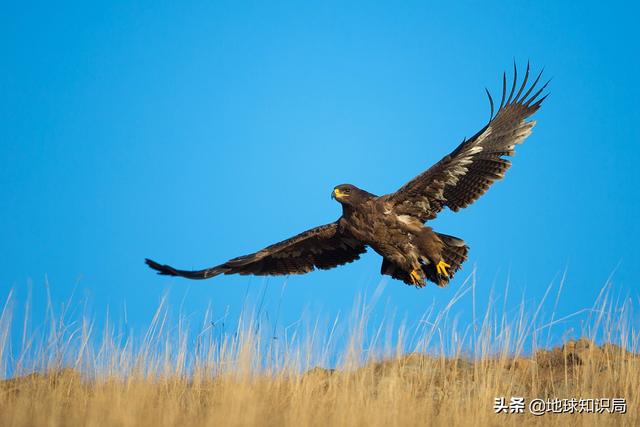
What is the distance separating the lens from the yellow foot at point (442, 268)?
9.66 meters

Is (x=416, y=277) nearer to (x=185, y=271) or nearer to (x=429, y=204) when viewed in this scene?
(x=429, y=204)

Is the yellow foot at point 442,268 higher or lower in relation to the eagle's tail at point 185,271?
higher

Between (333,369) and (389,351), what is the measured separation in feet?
2.19

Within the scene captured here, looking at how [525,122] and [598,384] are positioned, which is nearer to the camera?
[598,384]

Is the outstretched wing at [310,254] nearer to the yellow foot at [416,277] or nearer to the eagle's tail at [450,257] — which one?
the yellow foot at [416,277]

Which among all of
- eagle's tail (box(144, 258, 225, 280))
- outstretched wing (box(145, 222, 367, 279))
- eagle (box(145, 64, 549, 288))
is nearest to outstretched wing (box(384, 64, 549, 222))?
eagle (box(145, 64, 549, 288))

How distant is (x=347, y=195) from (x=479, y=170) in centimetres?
190

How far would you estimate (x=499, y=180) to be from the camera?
31.4ft

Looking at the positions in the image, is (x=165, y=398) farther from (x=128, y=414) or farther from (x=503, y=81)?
(x=503, y=81)

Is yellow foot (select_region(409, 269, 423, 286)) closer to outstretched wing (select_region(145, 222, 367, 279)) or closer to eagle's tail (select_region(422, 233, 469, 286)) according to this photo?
eagle's tail (select_region(422, 233, 469, 286))

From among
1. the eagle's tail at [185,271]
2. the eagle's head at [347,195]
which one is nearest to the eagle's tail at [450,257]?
the eagle's head at [347,195]

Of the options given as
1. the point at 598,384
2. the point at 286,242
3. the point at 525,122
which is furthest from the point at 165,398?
the point at 525,122

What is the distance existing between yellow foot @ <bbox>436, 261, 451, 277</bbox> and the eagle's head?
1389mm

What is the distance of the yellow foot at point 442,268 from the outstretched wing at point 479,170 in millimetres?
656
